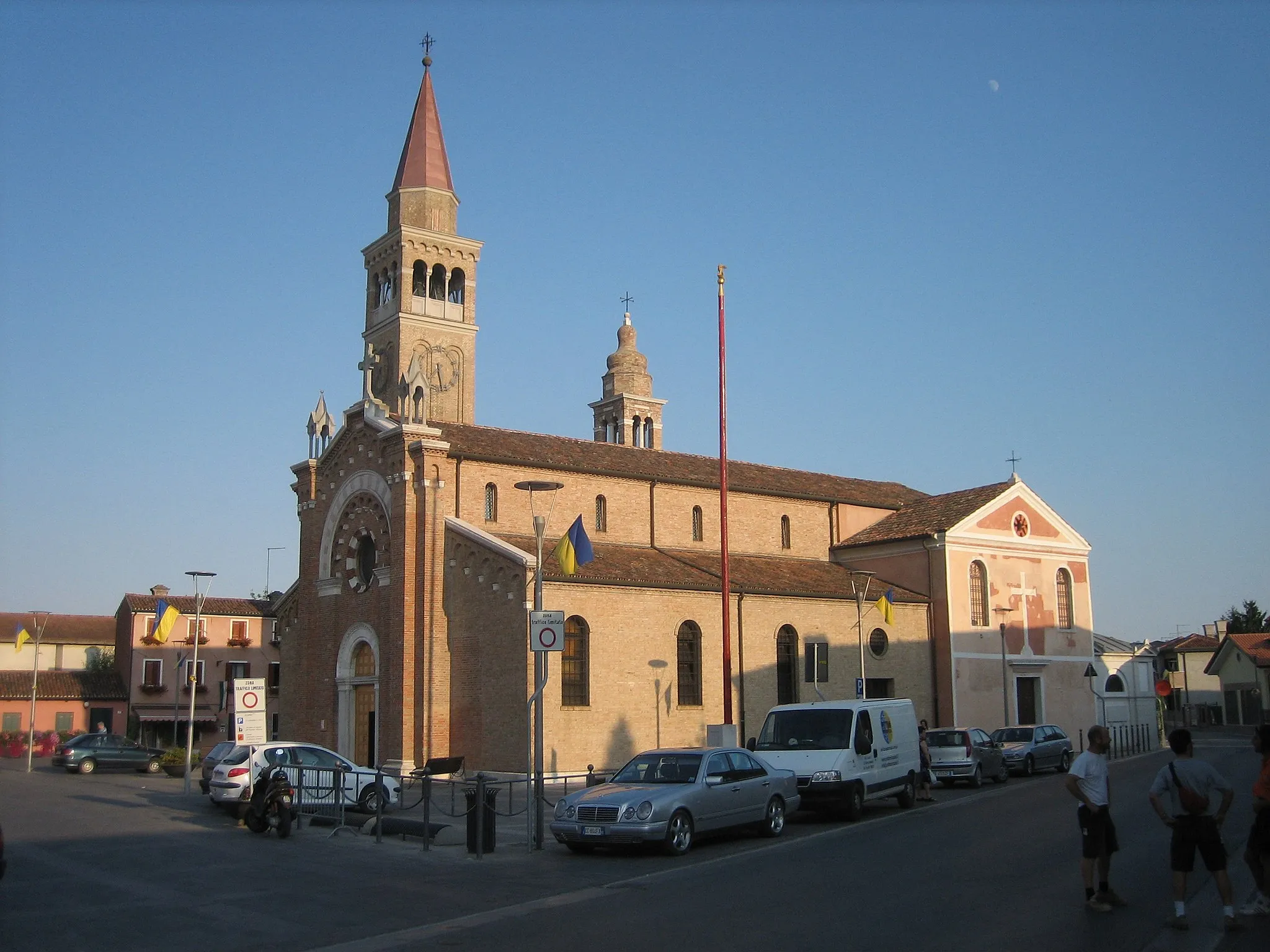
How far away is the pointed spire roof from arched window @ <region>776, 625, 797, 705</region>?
2469 cm

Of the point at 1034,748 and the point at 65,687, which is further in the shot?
the point at 65,687

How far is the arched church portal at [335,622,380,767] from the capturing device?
118 ft

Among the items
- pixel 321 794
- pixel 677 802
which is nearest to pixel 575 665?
pixel 321 794

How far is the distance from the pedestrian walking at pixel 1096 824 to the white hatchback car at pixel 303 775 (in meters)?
14.4

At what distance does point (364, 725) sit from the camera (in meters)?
36.2

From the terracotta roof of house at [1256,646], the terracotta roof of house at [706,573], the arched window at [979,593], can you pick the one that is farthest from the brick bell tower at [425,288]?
the terracotta roof of house at [1256,646]

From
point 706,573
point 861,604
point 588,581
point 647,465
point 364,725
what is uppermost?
point 647,465

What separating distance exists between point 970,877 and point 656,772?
5638mm

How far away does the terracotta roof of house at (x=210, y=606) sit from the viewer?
5978 cm

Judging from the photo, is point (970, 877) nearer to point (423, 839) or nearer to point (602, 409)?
point (423, 839)

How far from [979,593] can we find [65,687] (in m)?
45.7

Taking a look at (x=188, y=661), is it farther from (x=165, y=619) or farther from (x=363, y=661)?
(x=363, y=661)

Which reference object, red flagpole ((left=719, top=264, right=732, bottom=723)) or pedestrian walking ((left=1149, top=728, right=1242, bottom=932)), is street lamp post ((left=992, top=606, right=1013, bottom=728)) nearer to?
red flagpole ((left=719, top=264, right=732, bottom=723))

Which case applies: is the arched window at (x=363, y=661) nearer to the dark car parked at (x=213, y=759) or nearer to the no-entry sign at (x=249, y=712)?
the dark car parked at (x=213, y=759)
